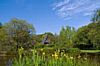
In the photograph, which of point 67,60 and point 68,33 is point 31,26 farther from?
point 67,60

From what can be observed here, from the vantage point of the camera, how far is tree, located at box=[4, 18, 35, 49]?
3666cm

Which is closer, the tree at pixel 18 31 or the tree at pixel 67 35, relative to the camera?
the tree at pixel 18 31

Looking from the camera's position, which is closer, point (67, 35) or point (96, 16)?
point (96, 16)

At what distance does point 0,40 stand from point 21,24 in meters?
3.93

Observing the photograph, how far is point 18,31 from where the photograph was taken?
37.0 metres

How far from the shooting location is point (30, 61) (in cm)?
791

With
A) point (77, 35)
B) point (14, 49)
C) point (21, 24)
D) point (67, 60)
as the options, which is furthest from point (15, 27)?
point (67, 60)

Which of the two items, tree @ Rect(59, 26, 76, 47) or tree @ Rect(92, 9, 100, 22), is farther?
tree @ Rect(59, 26, 76, 47)

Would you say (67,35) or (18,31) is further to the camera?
(67,35)

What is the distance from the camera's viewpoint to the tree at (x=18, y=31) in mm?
36656

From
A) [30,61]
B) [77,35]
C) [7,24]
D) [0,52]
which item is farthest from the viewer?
[77,35]

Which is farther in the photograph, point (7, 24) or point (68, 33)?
point (68, 33)

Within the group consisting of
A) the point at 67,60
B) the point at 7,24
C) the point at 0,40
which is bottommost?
the point at 67,60

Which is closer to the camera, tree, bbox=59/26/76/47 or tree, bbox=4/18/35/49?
tree, bbox=4/18/35/49
